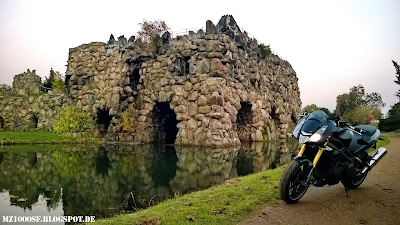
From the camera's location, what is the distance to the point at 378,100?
47.5 m

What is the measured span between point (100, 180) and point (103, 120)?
1851cm

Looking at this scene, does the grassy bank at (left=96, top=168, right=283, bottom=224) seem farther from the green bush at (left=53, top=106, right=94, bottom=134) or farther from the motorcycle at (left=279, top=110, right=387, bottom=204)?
the green bush at (left=53, top=106, right=94, bottom=134)

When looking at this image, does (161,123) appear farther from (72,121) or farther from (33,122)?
(33,122)

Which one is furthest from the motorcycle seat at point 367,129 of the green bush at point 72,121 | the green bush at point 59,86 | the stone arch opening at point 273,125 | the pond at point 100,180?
the green bush at point 59,86

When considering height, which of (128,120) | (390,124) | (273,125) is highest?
(128,120)

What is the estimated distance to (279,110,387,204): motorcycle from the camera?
16.8 feet

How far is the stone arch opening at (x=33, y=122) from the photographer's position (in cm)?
2741

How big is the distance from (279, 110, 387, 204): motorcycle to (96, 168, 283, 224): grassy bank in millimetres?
722

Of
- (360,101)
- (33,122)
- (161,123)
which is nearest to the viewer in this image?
(161,123)

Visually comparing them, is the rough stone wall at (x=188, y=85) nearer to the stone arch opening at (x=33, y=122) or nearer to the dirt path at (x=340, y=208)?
the stone arch opening at (x=33, y=122)

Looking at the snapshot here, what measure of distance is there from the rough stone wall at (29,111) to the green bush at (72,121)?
1.69 meters

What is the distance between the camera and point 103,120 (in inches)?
1078

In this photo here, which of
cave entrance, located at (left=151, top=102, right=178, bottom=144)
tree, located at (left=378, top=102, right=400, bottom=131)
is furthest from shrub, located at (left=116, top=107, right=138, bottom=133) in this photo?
tree, located at (left=378, top=102, right=400, bottom=131)

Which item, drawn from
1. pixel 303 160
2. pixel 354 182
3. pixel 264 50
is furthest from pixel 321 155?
pixel 264 50
